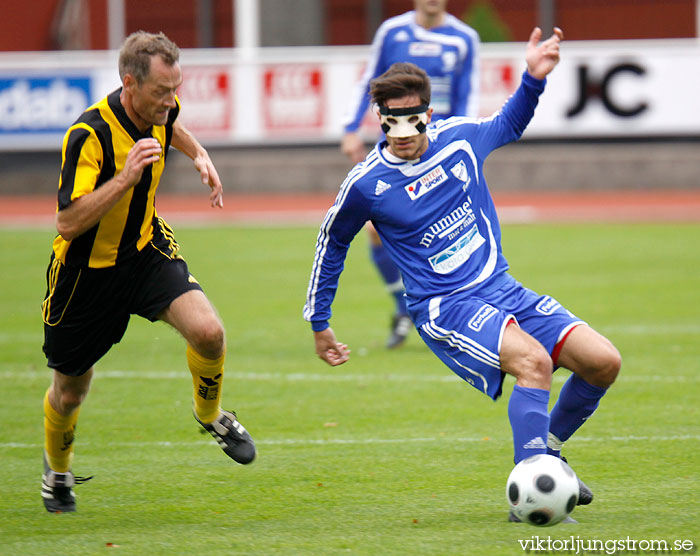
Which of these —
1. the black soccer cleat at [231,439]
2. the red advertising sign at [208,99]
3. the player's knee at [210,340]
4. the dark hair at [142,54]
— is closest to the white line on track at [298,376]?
the black soccer cleat at [231,439]

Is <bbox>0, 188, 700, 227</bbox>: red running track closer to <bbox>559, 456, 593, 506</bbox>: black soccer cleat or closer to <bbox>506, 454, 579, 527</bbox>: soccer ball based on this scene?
<bbox>559, 456, 593, 506</bbox>: black soccer cleat

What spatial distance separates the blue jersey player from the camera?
15.8 ft

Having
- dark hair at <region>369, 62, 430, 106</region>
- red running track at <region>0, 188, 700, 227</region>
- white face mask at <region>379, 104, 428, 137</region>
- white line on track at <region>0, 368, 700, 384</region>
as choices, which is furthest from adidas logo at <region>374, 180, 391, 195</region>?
red running track at <region>0, 188, 700, 227</region>

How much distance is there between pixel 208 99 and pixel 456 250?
18245 millimetres

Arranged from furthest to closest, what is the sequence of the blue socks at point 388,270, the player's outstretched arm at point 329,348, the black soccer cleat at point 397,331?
the blue socks at point 388,270
the black soccer cleat at point 397,331
the player's outstretched arm at point 329,348

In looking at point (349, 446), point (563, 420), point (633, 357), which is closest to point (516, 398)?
point (563, 420)

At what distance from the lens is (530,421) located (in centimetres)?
458

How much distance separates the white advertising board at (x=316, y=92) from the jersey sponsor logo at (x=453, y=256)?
1699cm

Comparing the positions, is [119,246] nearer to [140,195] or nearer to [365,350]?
[140,195]

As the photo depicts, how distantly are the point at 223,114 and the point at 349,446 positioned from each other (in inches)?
670

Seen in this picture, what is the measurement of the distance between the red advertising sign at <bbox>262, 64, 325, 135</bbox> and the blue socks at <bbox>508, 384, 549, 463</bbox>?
18.3m

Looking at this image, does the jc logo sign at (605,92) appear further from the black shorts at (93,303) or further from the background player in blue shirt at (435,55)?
the black shorts at (93,303)

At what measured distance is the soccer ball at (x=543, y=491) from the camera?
14.3 ft

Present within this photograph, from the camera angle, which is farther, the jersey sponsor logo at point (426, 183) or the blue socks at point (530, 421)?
the jersey sponsor logo at point (426, 183)
